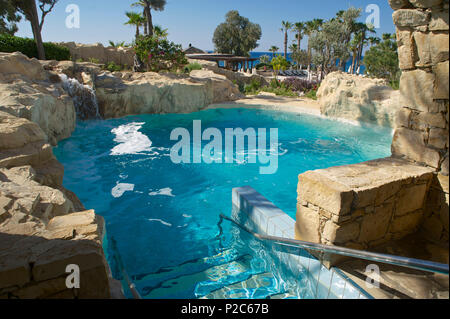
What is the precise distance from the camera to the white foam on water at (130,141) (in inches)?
402

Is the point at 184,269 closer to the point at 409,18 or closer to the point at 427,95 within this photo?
the point at 427,95

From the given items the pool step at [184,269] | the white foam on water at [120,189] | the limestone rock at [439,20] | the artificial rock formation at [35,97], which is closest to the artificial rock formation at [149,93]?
the artificial rock formation at [35,97]

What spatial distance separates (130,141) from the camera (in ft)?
37.5

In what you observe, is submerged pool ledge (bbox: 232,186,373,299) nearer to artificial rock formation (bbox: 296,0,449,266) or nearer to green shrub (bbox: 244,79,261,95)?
artificial rock formation (bbox: 296,0,449,266)

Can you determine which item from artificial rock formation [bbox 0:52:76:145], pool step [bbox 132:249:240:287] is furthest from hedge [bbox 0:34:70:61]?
pool step [bbox 132:249:240:287]

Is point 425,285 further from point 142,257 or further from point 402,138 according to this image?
point 142,257

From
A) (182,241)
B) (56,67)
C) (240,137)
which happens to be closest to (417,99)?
(182,241)

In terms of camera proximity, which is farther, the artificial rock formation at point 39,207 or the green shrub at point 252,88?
the green shrub at point 252,88

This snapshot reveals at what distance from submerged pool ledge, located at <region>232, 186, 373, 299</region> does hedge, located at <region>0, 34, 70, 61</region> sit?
Result: 61.1 ft

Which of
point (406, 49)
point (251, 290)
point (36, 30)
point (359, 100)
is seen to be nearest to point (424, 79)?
point (406, 49)

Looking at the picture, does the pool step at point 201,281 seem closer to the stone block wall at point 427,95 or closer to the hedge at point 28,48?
the stone block wall at point 427,95

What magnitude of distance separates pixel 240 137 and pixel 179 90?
6076 millimetres

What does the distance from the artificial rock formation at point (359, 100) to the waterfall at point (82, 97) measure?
11.6 meters

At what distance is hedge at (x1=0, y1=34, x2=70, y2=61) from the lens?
55.8ft
